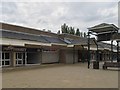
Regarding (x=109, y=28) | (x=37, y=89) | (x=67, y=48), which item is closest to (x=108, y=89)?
(x=37, y=89)

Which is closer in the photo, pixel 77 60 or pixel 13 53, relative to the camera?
pixel 13 53

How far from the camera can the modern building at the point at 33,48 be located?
869 inches

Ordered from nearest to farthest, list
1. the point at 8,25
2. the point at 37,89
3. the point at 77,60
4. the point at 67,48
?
the point at 37,89 → the point at 8,25 → the point at 67,48 → the point at 77,60

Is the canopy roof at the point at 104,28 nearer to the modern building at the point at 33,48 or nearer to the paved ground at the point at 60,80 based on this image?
the paved ground at the point at 60,80

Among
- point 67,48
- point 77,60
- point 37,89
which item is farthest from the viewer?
point 77,60

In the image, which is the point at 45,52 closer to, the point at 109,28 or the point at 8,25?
the point at 8,25

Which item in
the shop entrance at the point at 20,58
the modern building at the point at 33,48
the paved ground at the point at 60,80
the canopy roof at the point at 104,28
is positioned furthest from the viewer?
the shop entrance at the point at 20,58

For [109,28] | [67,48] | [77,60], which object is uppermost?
[109,28]

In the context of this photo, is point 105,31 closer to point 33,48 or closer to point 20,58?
point 33,48

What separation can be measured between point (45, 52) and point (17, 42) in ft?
24.3

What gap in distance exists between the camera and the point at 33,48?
1028 inches

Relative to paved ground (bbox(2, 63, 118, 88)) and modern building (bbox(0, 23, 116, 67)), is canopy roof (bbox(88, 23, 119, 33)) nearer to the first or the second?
paved ground (bbox(2, 63, 118, 88))

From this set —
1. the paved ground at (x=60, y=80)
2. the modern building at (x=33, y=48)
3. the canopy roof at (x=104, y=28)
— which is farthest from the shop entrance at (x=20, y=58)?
the canopy roof at (x=104, y=28)

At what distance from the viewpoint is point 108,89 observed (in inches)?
363
